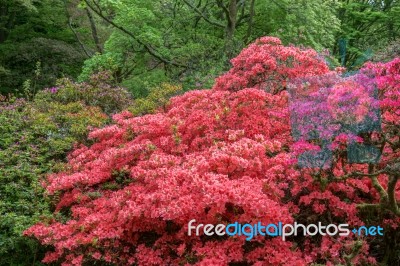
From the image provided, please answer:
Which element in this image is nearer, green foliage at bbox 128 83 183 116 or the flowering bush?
green foliage at bbox 128 83 183 116

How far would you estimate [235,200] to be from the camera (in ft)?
11.4

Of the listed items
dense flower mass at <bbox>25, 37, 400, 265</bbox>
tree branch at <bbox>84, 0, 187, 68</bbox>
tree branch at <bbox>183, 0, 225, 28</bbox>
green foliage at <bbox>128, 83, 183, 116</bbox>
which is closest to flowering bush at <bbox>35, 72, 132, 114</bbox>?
green foliage at <bbox>128, 83, 183, 116</bbox>

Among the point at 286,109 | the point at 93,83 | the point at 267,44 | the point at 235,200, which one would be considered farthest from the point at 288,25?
the point at 235,200

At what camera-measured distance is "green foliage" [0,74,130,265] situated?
467 centimetres

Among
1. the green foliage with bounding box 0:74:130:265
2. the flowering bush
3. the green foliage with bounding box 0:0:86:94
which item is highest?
the green foliage with bounding box 0:0:86:94

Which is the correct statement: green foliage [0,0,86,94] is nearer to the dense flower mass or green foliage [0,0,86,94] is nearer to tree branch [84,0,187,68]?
tree branch [84,0,187,68]

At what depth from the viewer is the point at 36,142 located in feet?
21.8

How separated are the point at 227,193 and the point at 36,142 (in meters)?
4.26

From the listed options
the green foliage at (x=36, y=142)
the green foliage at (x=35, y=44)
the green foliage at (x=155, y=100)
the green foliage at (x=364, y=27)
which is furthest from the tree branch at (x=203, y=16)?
the green foliage at (x=364, y=27)

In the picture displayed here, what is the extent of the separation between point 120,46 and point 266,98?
5.55 m

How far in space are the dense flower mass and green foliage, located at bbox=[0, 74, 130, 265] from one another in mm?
354

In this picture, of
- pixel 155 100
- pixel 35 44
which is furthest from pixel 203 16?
pixel 35 44

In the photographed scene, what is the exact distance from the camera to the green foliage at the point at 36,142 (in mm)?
4668

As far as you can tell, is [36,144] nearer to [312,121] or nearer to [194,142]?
[194,142]
